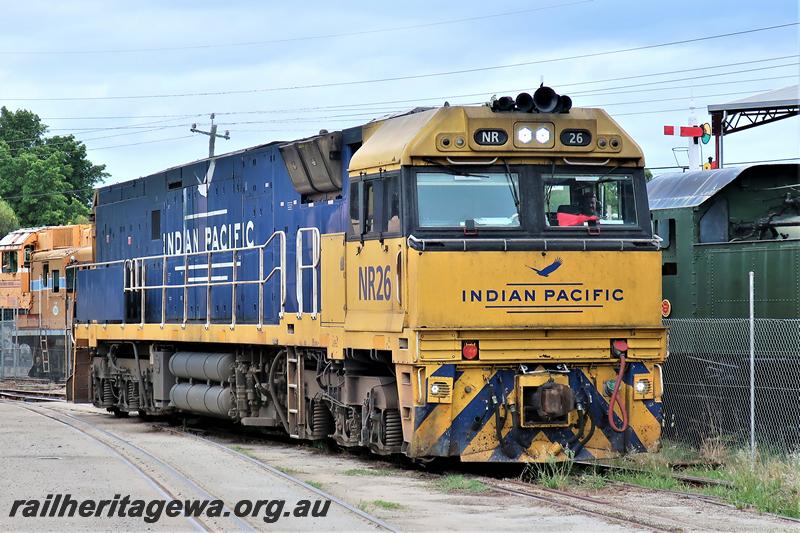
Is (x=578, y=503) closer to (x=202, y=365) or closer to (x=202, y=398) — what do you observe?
(x=202, y=398)

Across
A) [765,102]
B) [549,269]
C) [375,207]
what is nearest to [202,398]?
[375,207]

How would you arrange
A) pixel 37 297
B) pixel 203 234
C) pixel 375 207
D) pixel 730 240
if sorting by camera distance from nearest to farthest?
pixel 375 207 < pixel 730 240 < pixel 203 234 < pixel 37 297

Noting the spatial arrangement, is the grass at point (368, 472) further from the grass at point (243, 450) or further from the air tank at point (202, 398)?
the air tank at point (202, 398)

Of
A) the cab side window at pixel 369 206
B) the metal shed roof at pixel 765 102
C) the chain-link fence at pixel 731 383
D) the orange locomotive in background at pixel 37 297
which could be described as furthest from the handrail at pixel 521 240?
the orange locomotive in background at pixel 37 297

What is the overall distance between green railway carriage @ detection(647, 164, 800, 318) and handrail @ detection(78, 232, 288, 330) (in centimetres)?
577

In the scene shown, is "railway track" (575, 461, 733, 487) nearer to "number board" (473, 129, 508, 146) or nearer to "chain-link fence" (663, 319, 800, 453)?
"chain-link fence" (663, 319, 800, 453)

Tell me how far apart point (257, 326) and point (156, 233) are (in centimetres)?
598

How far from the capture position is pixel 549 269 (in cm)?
1264

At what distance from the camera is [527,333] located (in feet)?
41.4

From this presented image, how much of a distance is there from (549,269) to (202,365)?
8257 millimetres

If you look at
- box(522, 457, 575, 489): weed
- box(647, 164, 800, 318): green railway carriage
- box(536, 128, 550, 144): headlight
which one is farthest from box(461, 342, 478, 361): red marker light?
box(647, 164, 800, 318): green railway carriage

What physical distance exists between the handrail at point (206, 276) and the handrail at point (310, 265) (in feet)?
0.25

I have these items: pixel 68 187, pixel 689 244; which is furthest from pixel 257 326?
pixel 68 187

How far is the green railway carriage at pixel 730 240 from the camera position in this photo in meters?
16.4
